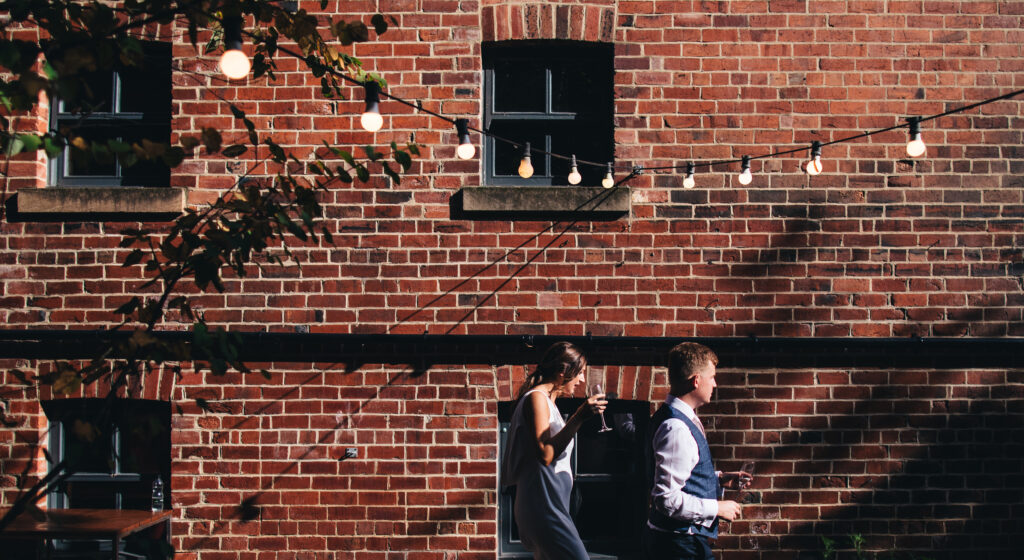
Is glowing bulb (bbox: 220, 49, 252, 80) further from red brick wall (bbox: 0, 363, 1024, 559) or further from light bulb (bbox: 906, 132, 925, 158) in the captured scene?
light bulb (bbox: 906, 132, 925, 158)

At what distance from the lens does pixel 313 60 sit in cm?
310

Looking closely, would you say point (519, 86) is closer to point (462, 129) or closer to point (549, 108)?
point (549, 108)

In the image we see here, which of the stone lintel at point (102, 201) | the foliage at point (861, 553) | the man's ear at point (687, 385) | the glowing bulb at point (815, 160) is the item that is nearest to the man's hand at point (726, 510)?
the man's ear at point (687, 385)

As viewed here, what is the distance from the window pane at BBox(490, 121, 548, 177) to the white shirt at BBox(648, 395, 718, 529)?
2232 mm

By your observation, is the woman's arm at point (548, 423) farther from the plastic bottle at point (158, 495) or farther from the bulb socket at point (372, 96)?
the plastic bottle at point (158, 495)

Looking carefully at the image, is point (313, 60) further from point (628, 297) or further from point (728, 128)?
point (728, 128)

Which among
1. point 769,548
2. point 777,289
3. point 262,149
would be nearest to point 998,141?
point 777,289

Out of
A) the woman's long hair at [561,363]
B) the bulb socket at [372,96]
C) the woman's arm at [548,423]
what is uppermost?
the bulb socket at [372,96]

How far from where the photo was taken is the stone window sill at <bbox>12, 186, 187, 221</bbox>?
440cm

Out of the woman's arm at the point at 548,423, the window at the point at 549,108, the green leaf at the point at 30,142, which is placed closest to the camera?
the green leaf at the point at 30,142

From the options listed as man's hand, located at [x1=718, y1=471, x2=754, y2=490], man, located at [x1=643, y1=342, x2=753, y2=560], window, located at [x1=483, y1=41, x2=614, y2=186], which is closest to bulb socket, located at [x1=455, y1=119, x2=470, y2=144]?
window, located at [x1=483, y1=41, x2=614, y2=186]

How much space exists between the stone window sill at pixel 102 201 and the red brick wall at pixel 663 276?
0.13 meters

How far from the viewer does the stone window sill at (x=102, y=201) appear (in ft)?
14.4

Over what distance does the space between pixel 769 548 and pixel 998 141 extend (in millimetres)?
3149
